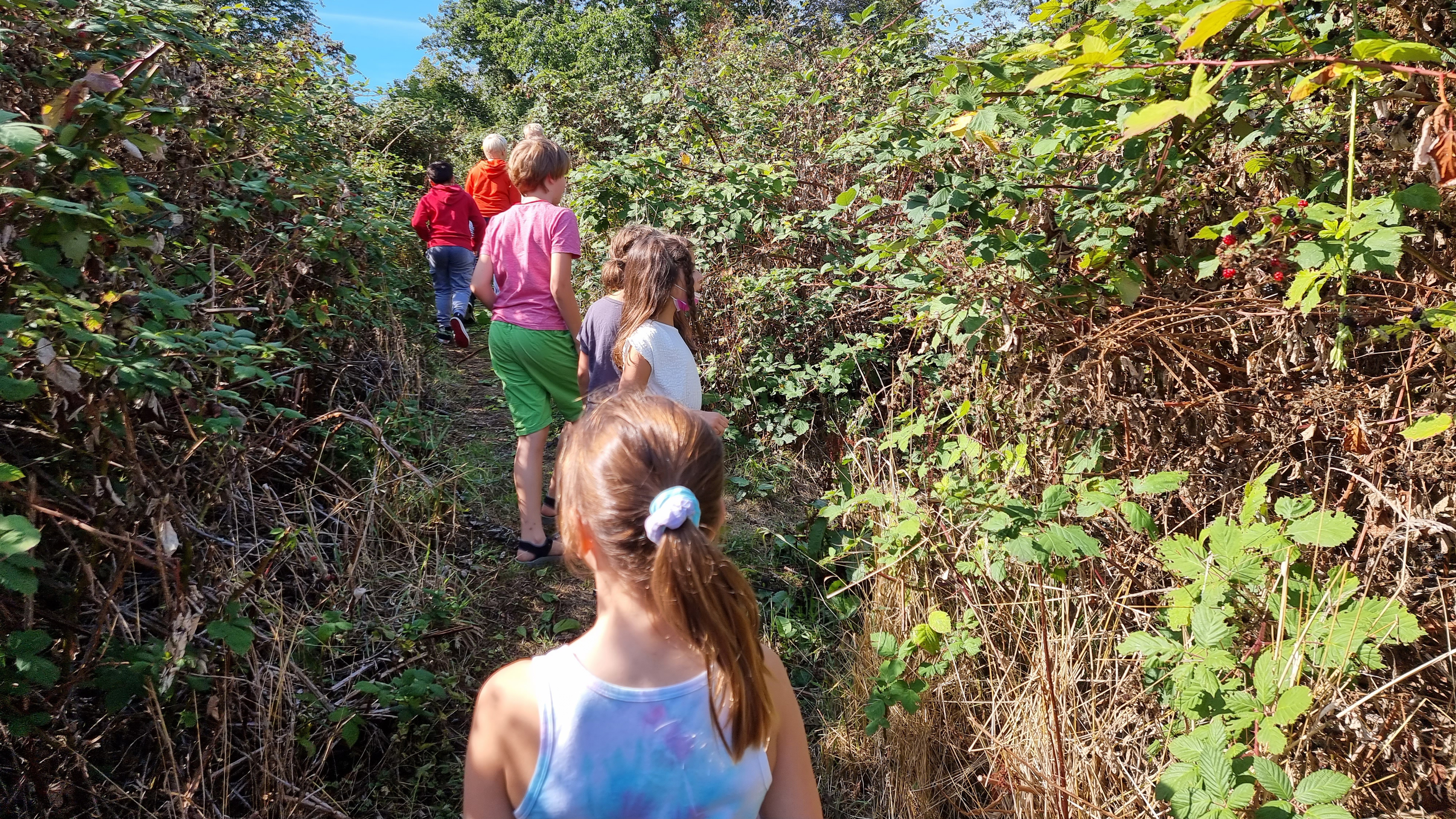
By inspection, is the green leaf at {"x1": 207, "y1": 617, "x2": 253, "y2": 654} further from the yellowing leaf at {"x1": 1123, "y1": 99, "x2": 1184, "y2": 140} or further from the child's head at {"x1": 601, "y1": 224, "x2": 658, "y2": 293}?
the yellowing leaf at {"x1": 1123, "y1": 99, "x2": 1184, "y2": 140}

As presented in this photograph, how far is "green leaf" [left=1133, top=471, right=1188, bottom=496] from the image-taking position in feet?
7.32

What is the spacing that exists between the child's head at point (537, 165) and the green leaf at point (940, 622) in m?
2.26

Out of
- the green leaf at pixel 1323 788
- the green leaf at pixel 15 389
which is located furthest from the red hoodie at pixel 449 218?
the green leaf at pixel 1323 788

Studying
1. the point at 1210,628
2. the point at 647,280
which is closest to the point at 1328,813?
the point at 1210,628

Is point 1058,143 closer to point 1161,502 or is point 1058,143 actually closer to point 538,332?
point 1161,502

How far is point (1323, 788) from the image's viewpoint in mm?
1651

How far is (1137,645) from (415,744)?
6.94 ft

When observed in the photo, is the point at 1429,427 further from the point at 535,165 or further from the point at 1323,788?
the point at 535,165

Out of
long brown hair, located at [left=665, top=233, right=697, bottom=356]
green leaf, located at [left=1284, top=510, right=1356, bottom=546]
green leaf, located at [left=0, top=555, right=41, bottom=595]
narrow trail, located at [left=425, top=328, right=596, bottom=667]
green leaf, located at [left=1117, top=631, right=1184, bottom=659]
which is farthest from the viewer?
narrow trail, located at [left=425, top=328, right=596, bottom=667]

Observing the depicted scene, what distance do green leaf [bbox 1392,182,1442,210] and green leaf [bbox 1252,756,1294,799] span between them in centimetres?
122

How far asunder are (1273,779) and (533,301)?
2873 mm

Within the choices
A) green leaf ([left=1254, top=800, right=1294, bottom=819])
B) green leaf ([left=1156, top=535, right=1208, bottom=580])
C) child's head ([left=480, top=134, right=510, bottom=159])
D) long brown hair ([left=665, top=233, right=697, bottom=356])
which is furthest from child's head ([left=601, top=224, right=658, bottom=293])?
child's head ([left=480, top=134, right=510, bottom=159])

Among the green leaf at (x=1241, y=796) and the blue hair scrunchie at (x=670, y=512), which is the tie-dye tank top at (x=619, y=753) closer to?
the blue hair scrunchie at (x=670, y=512)

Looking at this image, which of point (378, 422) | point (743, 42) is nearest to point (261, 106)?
point (378, 422)
